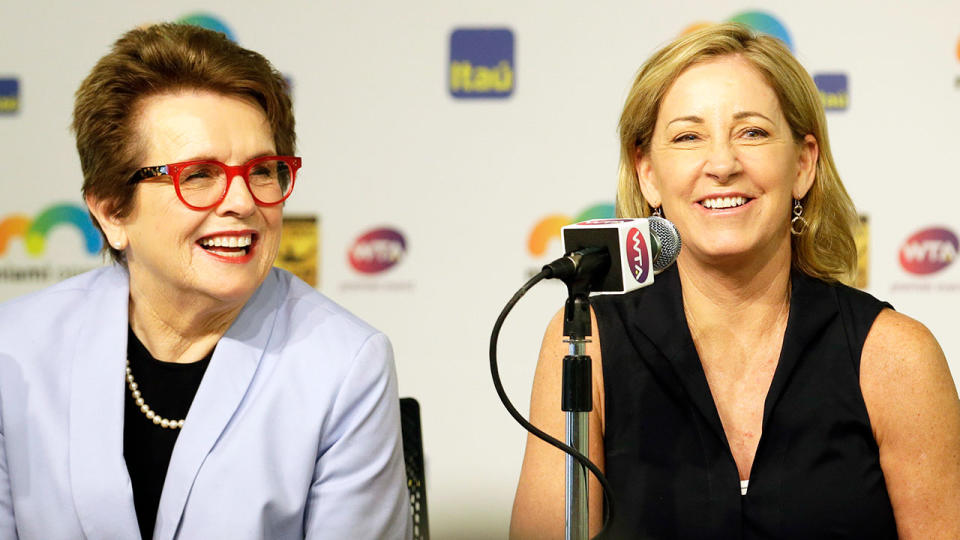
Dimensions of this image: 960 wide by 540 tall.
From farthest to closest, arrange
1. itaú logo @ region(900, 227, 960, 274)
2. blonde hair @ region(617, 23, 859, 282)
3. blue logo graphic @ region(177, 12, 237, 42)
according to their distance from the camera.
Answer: blue logo graphic @ region(177, 12, 237, 42), itaú logo @ region(900, 227, 960, 274), blonde hair @ region(617, 23, 859, 282)

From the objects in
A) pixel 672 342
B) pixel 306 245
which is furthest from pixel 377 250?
pixel 672 342

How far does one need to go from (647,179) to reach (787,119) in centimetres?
29

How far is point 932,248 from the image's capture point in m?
2.89

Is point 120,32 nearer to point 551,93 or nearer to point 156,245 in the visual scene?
point 551,93

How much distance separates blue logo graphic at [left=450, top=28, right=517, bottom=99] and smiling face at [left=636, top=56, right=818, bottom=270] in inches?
43.9

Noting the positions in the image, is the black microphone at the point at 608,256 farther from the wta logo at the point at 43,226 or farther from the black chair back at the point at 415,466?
the wta logo at the point at 43,226

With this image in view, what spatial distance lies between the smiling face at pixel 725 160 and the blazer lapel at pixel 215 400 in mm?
784

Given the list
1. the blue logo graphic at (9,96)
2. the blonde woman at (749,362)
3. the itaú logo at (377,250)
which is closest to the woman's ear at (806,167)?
the blonde woman at (749,362)

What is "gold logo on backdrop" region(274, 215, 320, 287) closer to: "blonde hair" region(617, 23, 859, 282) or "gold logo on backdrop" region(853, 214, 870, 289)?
"blonde hair" region(617, 23, 859, 282)

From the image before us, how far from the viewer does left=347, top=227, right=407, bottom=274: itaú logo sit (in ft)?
9.75

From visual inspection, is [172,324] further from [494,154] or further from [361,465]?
[494,154]

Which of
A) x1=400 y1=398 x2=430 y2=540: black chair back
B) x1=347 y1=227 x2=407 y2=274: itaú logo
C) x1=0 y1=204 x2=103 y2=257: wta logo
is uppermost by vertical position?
x1=0 y1=204 x2=103 y2=257: wta logo

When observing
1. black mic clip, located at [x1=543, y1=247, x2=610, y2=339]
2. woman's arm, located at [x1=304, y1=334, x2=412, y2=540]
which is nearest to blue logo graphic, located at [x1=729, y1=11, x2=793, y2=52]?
woman's arm, located at [x1=304, y1=334, x2=412, y2=540]

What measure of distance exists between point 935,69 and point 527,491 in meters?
1.87
